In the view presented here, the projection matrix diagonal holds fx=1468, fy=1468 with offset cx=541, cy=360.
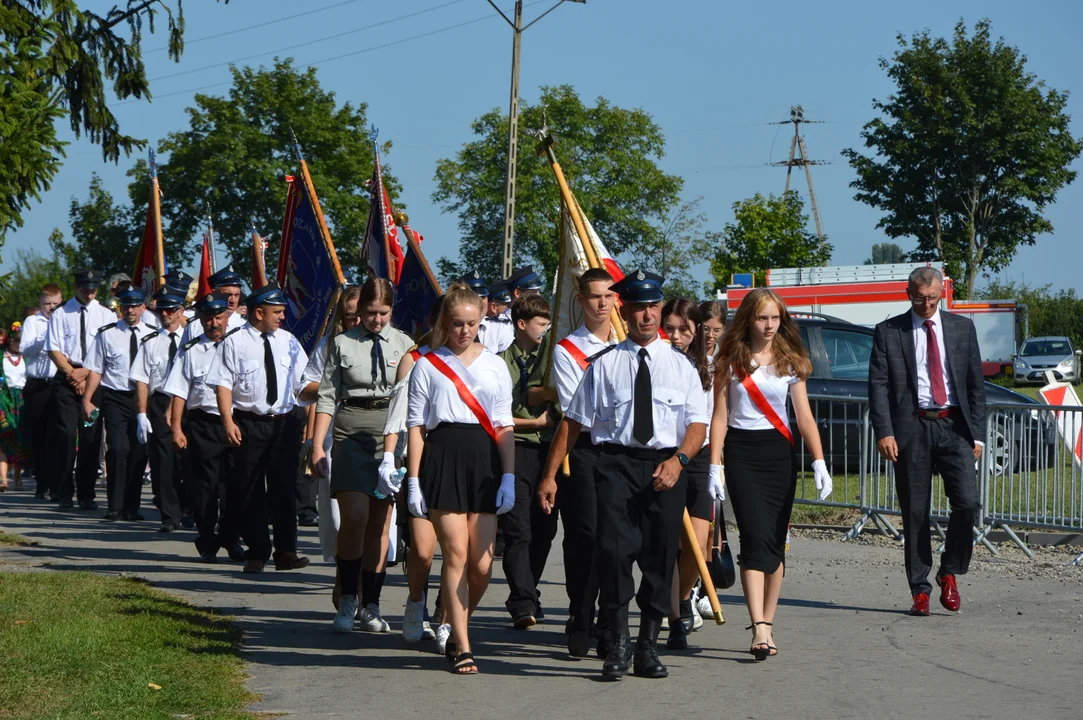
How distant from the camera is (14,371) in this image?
18328 mm

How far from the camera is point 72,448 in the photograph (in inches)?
613

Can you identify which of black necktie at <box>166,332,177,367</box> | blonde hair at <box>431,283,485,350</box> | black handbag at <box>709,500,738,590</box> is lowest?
black handbag at <box>709,500,738,590</box>

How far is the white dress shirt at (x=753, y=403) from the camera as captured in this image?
765cm

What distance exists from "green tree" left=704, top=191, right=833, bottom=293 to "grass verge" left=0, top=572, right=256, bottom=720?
1584 inches

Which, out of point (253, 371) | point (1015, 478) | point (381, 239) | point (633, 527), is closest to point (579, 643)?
point (633, 527)

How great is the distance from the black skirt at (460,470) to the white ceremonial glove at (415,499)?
0.06m

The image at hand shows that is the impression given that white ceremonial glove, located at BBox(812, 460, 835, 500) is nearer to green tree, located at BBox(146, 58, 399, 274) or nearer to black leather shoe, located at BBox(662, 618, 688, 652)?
black leather shoe, located at BBox(662, 618, 688, 652)

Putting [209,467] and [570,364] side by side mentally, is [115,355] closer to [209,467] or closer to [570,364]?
[209,467]

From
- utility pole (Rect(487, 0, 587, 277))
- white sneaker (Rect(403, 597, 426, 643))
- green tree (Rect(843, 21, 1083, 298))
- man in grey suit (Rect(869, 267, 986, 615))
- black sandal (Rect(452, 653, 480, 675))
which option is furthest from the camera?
green tree (Rect(843, 21, 1083, 298))

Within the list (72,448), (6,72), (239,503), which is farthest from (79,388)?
(6,72)

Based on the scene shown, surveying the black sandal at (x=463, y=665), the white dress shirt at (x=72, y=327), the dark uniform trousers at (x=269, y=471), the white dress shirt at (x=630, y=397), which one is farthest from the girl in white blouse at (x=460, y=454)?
the white dress shirt at (x=72, y=327)

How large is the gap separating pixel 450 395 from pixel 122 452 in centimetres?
768

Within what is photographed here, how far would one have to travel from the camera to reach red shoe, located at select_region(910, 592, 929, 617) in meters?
8.92

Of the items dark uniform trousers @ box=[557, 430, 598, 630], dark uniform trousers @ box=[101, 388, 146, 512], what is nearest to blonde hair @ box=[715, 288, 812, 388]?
dark uniform trousers @ box=[557, 430, 598, 630]
